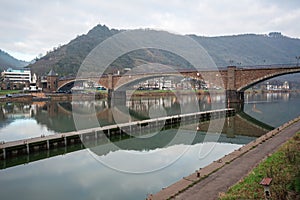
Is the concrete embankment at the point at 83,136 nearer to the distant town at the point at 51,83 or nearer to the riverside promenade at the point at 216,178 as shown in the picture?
the riverside promenade at the point at 216,178

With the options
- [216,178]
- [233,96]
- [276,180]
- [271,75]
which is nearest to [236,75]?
[233,96]

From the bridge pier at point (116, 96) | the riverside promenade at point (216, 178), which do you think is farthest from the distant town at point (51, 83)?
the riverside promenade at point (216, 178)

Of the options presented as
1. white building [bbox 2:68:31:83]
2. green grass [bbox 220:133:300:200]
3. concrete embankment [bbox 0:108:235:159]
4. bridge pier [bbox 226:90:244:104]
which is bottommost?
concrete embankment [bbox 0:108:235:159]

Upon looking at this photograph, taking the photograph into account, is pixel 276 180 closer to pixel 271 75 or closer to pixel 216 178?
pixel 216 178

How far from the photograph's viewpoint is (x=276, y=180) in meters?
8.75

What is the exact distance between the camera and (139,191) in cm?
1187

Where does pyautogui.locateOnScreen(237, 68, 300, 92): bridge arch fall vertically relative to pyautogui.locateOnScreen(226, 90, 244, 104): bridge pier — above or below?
above

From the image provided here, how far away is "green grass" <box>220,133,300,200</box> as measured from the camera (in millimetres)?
7577

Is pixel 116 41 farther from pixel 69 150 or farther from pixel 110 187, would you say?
pixel 110 187

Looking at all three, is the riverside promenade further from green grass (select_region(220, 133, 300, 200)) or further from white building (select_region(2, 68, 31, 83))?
white building (select_region(2, 68, 31, 83))

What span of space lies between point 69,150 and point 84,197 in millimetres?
9076

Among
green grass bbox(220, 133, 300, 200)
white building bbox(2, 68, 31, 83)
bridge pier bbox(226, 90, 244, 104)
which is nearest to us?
green grass bbox(220, 133, 300, 200)

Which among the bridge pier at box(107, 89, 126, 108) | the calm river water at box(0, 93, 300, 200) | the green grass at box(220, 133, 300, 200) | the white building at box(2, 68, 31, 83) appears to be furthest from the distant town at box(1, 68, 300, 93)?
the green grass at box(220, 133, 300, 200)

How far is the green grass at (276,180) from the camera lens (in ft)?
24.9
